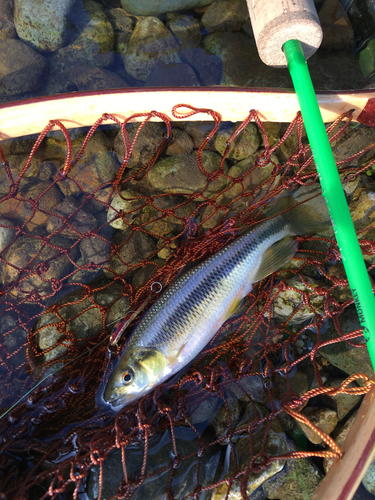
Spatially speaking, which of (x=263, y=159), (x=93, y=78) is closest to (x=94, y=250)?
(x=93, y=78)

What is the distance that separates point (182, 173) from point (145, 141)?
1.80ft

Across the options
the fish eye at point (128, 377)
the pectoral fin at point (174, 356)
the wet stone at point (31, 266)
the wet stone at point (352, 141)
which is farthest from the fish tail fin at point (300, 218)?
the wet stone at point (31, 266)

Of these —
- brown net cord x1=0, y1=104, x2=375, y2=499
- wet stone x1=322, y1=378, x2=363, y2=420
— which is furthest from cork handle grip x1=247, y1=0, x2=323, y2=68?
wet stone x1=322, y1=378, x2=363, y2=420

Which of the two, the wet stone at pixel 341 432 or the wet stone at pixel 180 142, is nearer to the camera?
the wet stone at pixel 341 432

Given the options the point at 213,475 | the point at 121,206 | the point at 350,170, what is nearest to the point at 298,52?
the point at 350,170

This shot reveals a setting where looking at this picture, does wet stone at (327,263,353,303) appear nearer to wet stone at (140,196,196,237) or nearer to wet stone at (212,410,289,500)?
wet stone at (212,410,289,500)

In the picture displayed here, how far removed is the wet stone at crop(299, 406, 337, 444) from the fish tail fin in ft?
6.45

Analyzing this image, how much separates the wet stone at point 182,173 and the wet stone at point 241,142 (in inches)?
5.9

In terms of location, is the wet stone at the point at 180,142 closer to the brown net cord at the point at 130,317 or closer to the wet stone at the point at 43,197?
the brown net cord at the point at 130,317

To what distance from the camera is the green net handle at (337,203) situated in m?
1.96

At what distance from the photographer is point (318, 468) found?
10.1 ft

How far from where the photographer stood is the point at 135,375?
279 cm

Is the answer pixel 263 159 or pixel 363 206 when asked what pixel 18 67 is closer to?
pixel 263 159

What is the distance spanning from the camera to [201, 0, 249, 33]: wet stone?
12.0 ft
